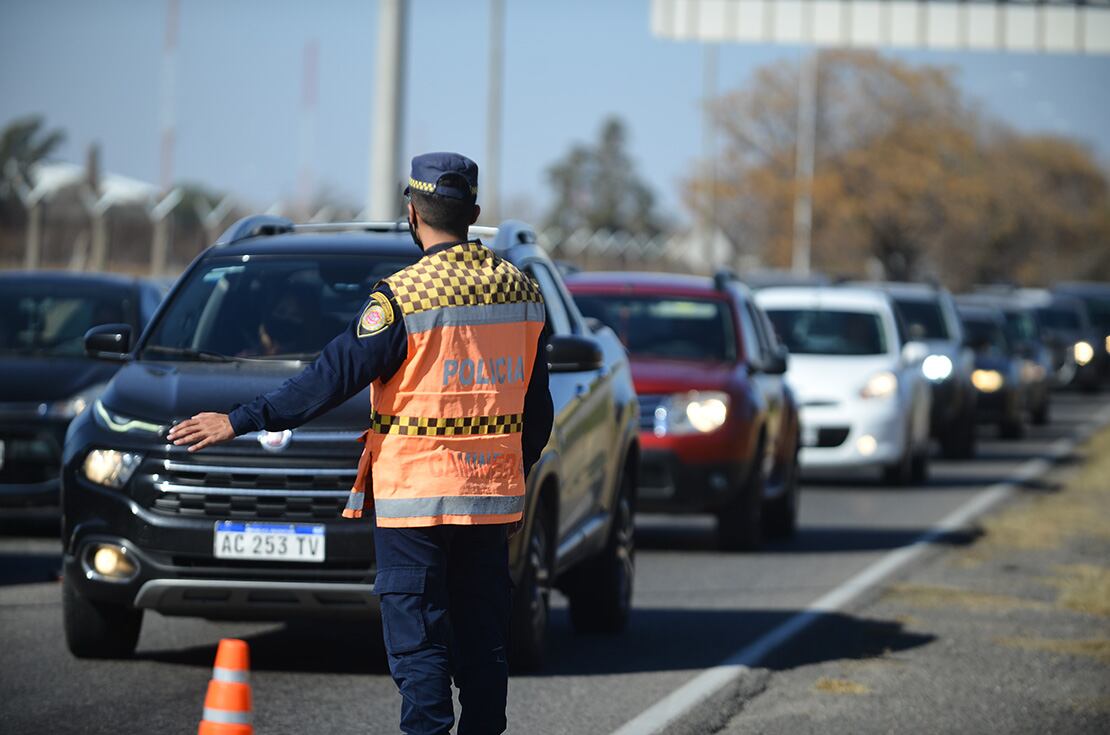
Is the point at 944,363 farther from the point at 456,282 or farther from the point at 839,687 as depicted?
the point at 456,282

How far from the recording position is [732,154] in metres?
83.6

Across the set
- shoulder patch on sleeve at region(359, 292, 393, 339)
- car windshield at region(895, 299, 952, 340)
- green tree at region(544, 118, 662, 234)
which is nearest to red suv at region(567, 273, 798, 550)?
shoulder patch on sleeve at region(359, 292, 393, 339)

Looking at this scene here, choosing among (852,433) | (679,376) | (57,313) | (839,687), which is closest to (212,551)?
(839,687)

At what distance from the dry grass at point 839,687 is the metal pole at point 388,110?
34.4ft

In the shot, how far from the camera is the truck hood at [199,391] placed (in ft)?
27.2

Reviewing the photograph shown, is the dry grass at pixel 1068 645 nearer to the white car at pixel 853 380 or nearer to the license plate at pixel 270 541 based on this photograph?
the license plate at pixel 270 541

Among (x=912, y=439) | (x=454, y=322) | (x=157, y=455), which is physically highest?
(x=454, y=322)

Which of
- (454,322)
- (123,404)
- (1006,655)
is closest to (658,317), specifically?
(1006,655)

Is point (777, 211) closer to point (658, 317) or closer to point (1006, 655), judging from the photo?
point (658, 317)

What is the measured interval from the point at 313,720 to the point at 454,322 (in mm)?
2579

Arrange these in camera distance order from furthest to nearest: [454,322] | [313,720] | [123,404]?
[123,404] < [313,720] < [454,322]

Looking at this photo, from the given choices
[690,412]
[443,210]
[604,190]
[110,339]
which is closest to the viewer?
[443,210]

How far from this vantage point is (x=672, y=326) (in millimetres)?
15078

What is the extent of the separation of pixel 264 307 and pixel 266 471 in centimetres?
130
